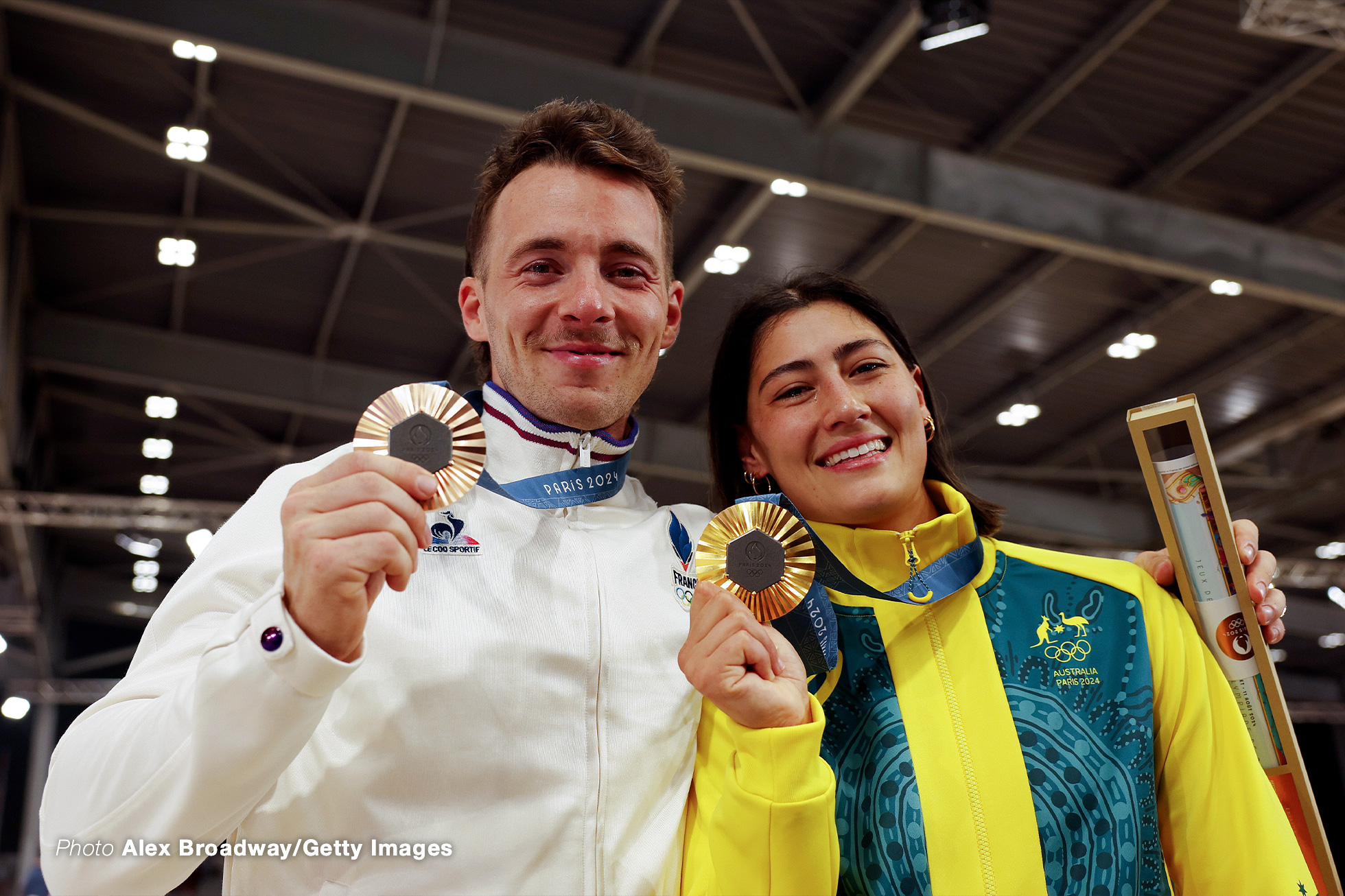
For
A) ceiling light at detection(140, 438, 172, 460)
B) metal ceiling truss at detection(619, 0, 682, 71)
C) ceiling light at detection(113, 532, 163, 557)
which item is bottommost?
metal ceiling truss at detection(619, 0, 682, 71)

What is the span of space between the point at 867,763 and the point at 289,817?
112 cm

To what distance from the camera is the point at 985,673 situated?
223 centimetres

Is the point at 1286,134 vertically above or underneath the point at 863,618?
above

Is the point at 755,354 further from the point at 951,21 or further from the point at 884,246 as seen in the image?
the point at 884,246

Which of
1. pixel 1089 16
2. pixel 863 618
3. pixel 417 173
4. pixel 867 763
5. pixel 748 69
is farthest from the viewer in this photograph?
pixel 417 173

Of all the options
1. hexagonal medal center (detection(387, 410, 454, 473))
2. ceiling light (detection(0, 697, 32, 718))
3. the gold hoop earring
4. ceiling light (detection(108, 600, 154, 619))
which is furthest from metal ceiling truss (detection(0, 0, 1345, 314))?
ceiling light (detection(108, 600, 154, 619))

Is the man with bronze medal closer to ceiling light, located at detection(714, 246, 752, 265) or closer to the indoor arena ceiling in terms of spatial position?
the indoor arena ceiling

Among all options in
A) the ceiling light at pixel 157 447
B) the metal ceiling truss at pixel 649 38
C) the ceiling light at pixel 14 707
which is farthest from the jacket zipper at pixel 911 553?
the ceiling light at pixel 14 707

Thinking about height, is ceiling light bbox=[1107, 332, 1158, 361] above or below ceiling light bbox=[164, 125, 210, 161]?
below

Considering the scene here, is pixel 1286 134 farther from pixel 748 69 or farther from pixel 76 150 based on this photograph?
pixel 76 150

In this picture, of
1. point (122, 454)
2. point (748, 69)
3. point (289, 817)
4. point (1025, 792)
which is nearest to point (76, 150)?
point (748, 69)

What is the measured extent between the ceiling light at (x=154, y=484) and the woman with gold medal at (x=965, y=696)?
1686 cm

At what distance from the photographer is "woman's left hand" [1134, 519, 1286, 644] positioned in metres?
2.23

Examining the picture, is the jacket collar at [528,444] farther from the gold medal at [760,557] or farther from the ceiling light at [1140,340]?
the ceiling light at [1140,340]
